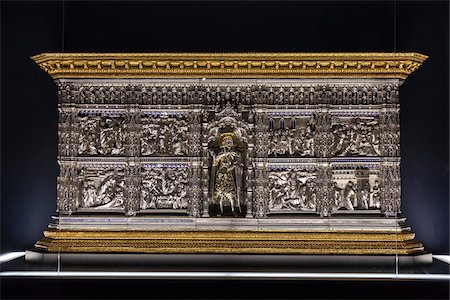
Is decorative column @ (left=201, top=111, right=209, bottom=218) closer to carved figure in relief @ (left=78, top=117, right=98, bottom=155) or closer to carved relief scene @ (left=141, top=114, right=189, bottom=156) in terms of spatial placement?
carved relief scene @ (left=141, top=114, right=189, bottom=156)

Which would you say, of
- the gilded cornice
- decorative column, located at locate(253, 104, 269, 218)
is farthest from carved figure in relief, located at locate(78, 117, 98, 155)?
decorative column, located at locate(253, 104, 269, 218)

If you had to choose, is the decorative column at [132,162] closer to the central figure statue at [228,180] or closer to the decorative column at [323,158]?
the central figure statue at [228,180]

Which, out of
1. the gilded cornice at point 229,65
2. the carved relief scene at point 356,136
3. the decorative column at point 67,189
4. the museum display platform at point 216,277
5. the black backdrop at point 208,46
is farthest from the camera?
the black backdrop at point 208,46

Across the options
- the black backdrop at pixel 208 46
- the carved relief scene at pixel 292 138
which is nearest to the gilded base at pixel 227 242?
the carved relief scene at pixel 292 138

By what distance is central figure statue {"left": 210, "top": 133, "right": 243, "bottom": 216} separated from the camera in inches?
321

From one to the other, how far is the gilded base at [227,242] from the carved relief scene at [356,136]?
1.13m

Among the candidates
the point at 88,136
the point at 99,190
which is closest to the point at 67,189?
the point at 99,190

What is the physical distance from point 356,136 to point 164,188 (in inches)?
109

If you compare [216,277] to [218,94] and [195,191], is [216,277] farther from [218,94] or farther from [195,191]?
[218,94]

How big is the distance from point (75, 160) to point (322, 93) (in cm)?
354

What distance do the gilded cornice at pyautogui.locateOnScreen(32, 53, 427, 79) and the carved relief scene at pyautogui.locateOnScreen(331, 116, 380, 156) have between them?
0.63 metres

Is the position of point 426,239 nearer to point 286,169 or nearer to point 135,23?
point 286,169

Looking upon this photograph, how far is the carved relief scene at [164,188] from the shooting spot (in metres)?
8.17

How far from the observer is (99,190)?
26.7ft
